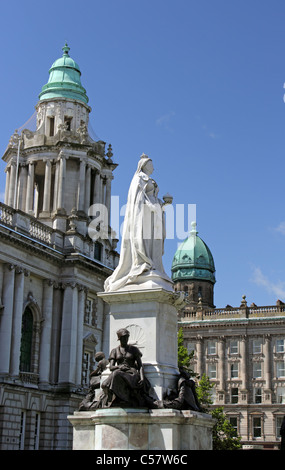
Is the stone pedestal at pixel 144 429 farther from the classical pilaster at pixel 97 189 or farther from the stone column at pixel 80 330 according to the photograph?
the classical pilaster at pixel 97 189

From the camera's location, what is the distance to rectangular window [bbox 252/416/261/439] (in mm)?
82500

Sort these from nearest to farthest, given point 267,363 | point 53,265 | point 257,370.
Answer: point 53,265, point 267,363, point 257,370

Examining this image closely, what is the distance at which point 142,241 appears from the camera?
1538cm

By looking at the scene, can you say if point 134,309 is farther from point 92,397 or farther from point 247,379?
point 247,379

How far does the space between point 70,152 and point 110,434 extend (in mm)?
47223

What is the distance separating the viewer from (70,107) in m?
62.3

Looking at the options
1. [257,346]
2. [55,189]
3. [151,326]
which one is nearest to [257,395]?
[257,346]

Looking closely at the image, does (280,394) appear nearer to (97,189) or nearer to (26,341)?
(97,189)

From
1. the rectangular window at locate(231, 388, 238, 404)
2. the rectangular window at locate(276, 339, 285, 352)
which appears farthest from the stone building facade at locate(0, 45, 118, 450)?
the rectangular window at locate(231, 388, 238, 404)

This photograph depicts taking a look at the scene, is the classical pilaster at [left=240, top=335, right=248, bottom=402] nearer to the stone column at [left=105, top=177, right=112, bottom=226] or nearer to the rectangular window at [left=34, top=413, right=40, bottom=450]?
the stone column at [left=105, top=177, right=112, bottom=226]

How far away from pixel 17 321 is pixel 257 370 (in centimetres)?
4617

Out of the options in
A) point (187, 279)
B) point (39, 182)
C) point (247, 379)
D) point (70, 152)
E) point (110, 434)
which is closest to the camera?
point (110, 434)

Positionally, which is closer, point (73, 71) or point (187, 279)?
point (73, 71)

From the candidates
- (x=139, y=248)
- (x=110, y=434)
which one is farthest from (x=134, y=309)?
(x=110, y=434)
